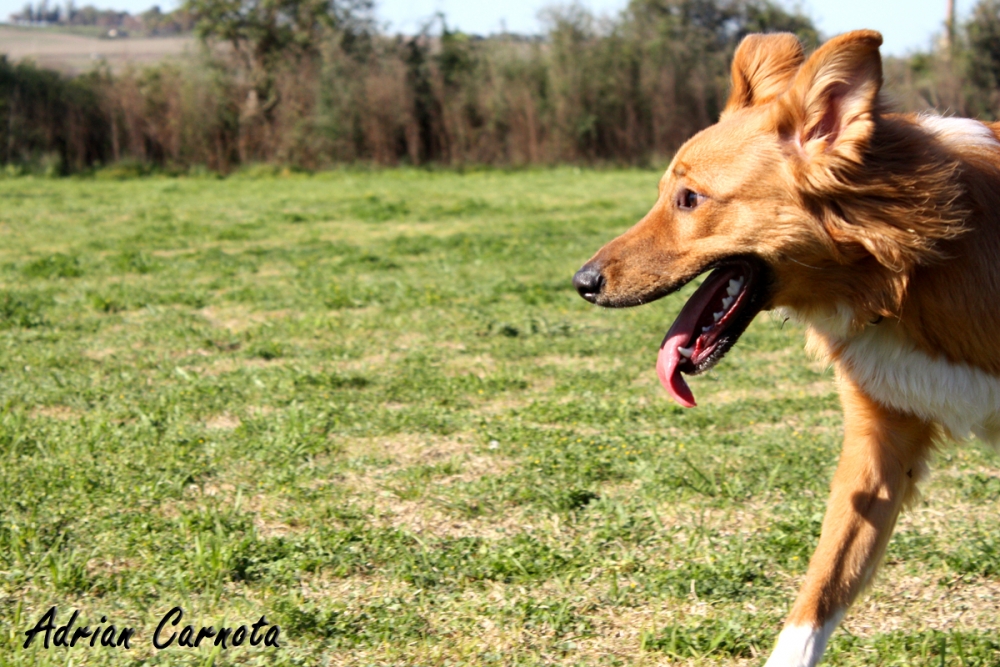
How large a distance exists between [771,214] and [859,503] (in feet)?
3.17

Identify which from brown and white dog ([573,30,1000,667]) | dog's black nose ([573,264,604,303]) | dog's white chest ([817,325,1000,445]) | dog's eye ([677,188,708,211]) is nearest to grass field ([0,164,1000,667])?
brown and white dog ([573,30,1000,667])

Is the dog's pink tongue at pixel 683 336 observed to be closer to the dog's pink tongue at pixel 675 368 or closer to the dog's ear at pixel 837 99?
the dog's pink tongue at pixel 675 368

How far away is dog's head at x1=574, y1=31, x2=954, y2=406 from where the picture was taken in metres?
2.87

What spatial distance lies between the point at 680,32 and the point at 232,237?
22316 mm

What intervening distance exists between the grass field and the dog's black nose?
1.11 meters

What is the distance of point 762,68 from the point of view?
339 cm

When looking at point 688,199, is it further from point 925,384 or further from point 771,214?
point 925,384

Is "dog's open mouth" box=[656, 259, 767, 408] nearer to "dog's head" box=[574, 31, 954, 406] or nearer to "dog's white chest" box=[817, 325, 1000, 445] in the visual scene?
"dog's head" box=[574, 31, 954, 406]

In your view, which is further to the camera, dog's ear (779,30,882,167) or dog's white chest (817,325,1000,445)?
dog's white chest (817,325,1000,445)

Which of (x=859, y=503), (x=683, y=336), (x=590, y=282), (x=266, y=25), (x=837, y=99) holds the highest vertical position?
(x=266, y=25)

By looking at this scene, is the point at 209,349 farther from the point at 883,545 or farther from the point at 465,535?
the point at 883,545

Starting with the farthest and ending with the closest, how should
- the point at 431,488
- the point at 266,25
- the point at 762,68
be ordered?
the point at 266,25 < the point at 431,488 < the point at 762,68

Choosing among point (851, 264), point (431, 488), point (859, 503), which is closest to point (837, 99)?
point (851, 264)

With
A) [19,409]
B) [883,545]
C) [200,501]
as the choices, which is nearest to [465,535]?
[200,501]
